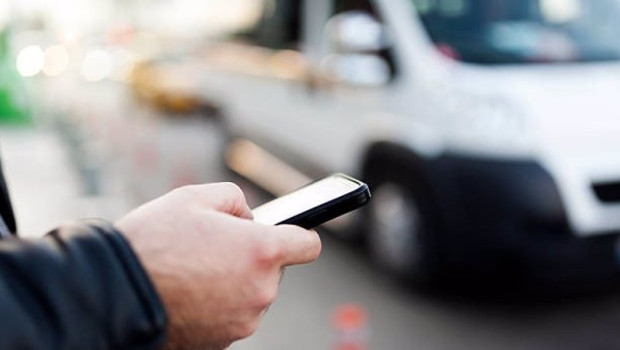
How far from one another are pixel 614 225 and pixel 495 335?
0.79 meters

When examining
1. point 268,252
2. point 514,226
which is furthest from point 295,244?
point 514,226

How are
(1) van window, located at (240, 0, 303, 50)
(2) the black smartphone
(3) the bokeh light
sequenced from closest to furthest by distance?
(2) the black smartphone < (1) van window, located at (240, 0, 303, 50) < (3) the bokeh light

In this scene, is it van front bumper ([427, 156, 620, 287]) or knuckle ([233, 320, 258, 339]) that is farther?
van front bumper ([427, 156, 620, 287])

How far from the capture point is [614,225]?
4457 mm

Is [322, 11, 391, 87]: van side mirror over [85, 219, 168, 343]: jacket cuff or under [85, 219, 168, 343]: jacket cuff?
under

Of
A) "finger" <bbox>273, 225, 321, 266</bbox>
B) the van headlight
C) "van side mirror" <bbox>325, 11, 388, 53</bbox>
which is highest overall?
"finger" <bbox>273, 225, 321, 266</bbox>

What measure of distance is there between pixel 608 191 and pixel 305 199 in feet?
11.7

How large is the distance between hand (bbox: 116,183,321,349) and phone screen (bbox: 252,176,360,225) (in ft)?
0.60

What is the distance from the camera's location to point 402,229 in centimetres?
512

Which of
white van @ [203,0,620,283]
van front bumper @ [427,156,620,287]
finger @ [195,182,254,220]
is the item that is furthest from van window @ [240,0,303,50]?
finger @ [195,182,254,220]

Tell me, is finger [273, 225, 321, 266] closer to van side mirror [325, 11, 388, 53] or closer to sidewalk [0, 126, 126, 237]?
sidewalk [0, 126, 126, 237]

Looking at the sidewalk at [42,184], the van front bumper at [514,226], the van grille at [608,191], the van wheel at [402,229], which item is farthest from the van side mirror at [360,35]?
the sidewalk at [42,184]

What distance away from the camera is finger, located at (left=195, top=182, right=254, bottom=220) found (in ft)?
3.16

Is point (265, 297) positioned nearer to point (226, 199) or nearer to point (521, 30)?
point (226, 199)
